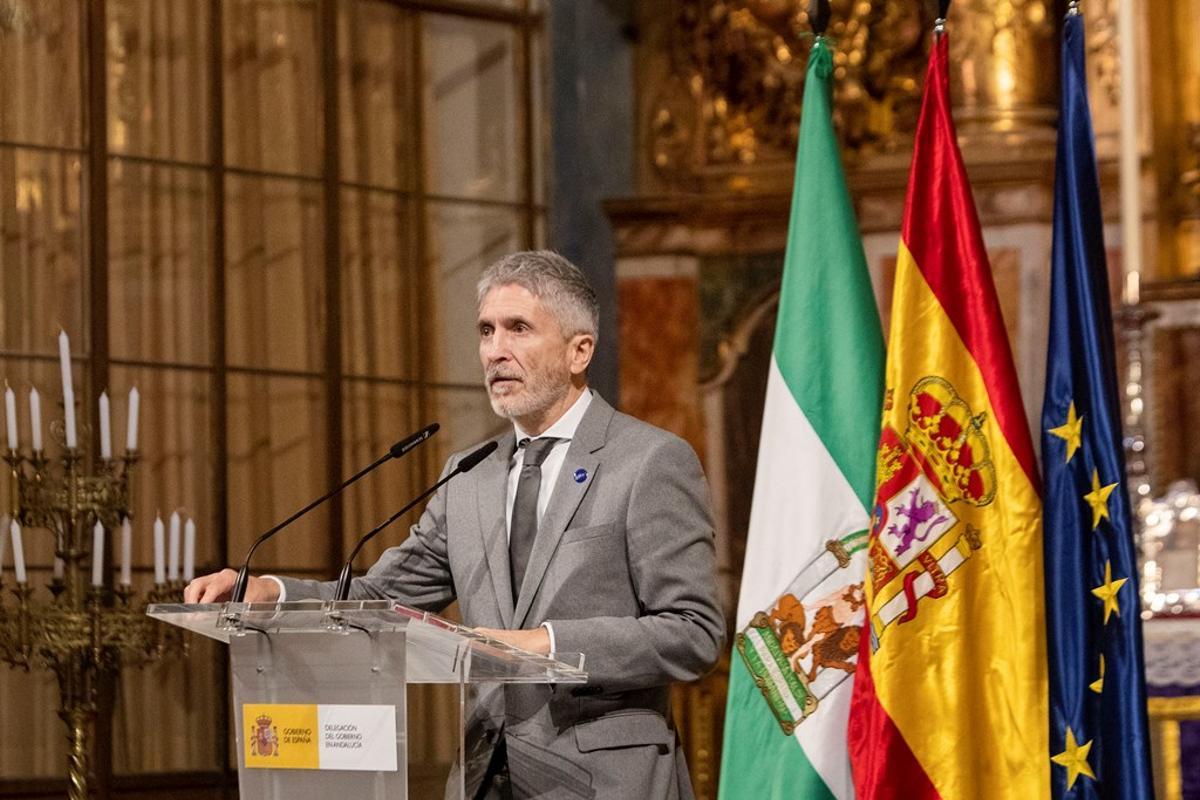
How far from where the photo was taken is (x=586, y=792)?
9.47 ft

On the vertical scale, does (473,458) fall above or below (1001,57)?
below

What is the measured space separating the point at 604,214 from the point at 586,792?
3.81 metres

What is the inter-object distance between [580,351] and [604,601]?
0.44m

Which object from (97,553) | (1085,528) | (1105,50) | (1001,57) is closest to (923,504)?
(1085,528)

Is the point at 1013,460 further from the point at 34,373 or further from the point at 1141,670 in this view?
the point at 34,373

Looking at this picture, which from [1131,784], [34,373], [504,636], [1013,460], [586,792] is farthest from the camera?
[34,373]

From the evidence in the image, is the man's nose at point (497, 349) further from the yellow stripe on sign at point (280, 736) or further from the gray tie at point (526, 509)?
the yellow stripe on sign at point (280, 736)

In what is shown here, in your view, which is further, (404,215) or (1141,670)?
(404,215)

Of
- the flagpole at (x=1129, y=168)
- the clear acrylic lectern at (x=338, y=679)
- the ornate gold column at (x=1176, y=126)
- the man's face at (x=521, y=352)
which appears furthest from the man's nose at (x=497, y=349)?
Result: the ornate gold column at (x=1176, y=126)

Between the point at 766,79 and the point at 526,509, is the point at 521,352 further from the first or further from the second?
the point at 766,79

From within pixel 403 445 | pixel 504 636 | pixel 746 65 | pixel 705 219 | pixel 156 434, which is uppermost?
pixel 746 65

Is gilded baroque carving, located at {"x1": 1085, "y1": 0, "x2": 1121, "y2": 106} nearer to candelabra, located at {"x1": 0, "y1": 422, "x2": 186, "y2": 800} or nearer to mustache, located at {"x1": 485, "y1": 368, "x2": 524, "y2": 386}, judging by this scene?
candelabra, located at {"x1": 0, "y1": 422, "x2": 186, "y2": 800}

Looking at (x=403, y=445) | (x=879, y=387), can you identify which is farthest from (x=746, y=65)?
(x=403, y=445)

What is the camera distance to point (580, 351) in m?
3.15
